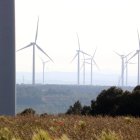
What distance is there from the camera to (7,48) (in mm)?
44344

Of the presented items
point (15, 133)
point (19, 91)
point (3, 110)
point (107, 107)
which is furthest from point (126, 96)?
point (19, 91)

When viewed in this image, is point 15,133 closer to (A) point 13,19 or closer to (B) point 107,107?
(A) point 13,19

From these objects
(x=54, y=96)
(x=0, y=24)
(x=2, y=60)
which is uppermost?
(x=0, y=24)

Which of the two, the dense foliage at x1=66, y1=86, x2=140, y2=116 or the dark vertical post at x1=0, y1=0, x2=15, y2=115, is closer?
the dark vertical post at x1=0, y1=0, x2=15, y2=115

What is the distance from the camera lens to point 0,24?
44594mm

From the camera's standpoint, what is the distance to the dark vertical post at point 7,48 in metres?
44.0

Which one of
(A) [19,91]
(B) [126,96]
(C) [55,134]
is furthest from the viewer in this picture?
→ (A) [19,91]

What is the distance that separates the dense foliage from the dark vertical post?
6.91 metres

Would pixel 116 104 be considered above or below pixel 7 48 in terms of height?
below

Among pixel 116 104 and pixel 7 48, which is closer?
pixel 7 48

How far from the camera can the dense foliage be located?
1799 inches

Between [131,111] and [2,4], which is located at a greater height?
[2,4]

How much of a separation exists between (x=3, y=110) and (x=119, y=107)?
9.61m

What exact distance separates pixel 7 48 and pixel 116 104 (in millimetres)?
10879
